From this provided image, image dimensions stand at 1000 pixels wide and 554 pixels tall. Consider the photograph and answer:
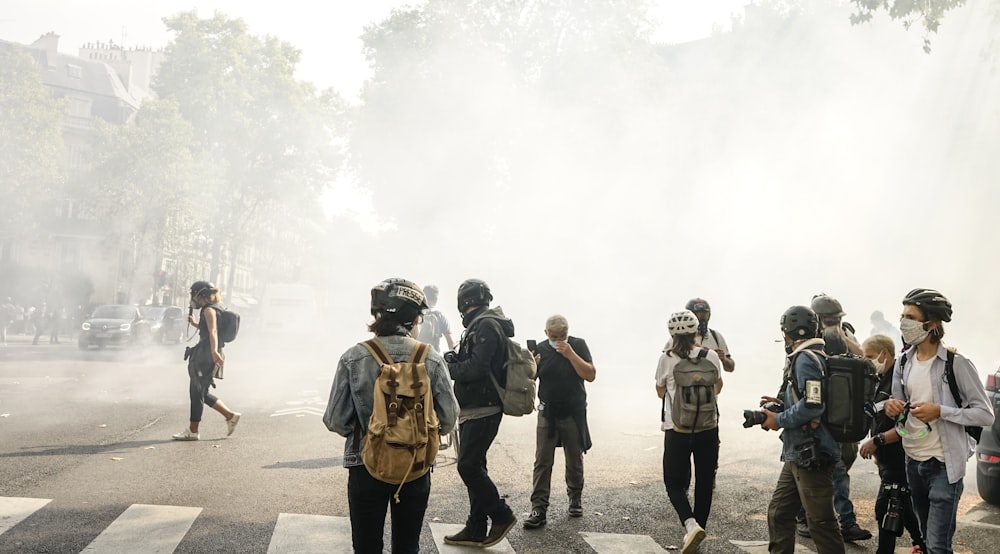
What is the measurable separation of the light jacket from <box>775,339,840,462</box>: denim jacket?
0.51 meters

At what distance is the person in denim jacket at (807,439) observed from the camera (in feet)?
15.1

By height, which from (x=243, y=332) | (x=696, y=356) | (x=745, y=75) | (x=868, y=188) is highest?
(x=745, y=75)

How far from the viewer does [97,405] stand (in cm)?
1245

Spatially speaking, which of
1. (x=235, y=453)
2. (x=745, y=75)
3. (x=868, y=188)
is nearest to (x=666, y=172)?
(x=745, y=75)

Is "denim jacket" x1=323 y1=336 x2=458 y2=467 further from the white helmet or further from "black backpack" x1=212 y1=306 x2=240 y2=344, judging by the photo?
"black backpack" x1=212 y1=306 x2=240 y2=344

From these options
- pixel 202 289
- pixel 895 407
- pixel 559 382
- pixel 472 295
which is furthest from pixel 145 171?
pixel 895 407

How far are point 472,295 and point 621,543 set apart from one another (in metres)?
1.80

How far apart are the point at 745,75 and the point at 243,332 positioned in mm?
Result: 24048

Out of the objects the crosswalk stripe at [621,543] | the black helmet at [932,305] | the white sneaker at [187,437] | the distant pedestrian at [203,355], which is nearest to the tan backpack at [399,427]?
the crosswalk stripe at [621,543]

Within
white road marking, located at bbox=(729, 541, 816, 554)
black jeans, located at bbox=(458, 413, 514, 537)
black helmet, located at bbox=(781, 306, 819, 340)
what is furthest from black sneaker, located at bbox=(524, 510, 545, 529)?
black helmet, located at bbox=(781, 306, 819, 340)

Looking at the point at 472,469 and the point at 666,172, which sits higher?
the point at 666,172

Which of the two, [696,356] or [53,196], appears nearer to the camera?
[696,356]

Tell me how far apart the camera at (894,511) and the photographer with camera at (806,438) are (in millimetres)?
465

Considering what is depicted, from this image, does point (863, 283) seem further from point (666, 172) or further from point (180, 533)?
point (180, 533)
